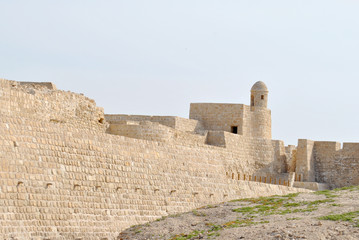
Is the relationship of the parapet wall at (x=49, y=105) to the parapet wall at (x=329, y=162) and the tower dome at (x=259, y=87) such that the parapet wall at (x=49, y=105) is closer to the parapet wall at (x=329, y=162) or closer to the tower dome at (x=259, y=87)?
the tower dome at (x=259, y=87)

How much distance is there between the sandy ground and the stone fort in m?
1.00

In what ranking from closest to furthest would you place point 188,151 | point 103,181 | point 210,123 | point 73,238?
point 73,238 < point 103,181 < point 188,151 < point 210,123

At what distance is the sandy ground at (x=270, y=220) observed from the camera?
18677 millimetres

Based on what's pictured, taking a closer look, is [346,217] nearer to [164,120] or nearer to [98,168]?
[98,168]

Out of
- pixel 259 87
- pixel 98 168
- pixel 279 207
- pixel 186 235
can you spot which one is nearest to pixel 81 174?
pixel 98 168

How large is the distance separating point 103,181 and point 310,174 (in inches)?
742

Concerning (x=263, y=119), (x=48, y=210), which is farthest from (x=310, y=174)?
(x=48, y=210)

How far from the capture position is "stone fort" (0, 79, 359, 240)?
60.0 ft

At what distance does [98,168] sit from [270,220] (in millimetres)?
5215

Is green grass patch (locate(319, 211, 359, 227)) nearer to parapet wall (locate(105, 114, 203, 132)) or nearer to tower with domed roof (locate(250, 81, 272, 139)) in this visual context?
parapet wall (locate(105, 114, 203, 132))

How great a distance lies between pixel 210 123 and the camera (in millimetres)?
37062

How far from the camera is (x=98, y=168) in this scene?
21.1 m

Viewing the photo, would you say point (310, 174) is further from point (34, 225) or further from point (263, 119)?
point (34, 225)

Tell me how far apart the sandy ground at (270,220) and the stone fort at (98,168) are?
1.00 meters
